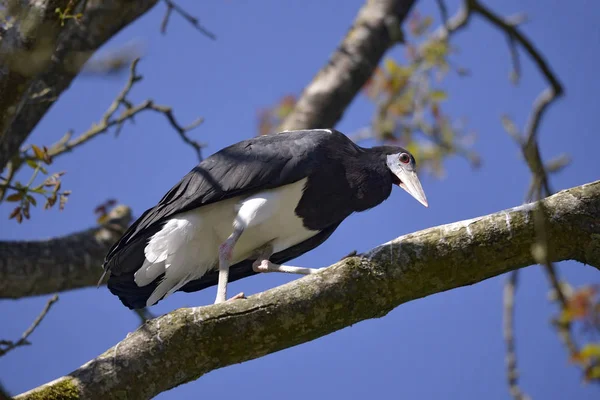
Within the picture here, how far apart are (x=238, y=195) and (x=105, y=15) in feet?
7.63

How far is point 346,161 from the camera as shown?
6652mm

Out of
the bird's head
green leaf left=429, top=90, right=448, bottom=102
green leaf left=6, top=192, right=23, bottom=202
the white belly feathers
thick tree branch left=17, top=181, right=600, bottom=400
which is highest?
green leaf left=429, top=90, right=448, bottom=102

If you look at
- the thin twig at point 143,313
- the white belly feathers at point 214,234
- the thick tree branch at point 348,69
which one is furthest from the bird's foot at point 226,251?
the thick tree branch at point 348,69

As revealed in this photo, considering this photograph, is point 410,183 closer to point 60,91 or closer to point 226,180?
point 226,180

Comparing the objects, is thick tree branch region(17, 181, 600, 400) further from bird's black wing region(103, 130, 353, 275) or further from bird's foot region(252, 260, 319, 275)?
bird's black wing region(103, 130, 353, 275)

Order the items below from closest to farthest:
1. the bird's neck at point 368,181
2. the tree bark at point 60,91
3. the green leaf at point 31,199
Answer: the green leaf at point 31,199, the bird's neck at point 368,181, the tree bark at point 60,91

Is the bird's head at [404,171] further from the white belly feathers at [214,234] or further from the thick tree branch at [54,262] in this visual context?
the thick tree branch at [54,262]

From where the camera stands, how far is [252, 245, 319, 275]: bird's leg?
6.26 meters

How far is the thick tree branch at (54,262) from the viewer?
273 inches

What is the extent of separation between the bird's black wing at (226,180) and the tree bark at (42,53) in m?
1.16

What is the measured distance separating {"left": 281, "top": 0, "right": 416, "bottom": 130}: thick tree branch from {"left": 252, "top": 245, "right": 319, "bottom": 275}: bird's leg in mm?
2269

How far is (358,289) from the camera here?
4.48 m

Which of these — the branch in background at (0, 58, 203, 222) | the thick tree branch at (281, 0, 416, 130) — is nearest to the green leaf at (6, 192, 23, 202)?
the branch in background at (0, 58, 203, 222)

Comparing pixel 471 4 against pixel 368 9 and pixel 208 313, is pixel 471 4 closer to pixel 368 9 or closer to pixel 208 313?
pixel 208 313
